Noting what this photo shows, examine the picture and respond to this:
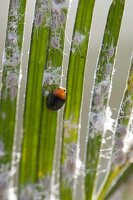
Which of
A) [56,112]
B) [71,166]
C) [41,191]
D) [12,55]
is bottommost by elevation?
[41,191]

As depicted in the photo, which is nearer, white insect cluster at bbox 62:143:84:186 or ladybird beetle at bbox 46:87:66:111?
ladybird beetle at bbox 46:87:66:111

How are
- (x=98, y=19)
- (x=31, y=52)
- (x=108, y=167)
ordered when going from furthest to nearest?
(x=98, y=19) → (x=108, y=167) → (x=31, y=52)

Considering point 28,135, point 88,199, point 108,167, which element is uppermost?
point 28,135

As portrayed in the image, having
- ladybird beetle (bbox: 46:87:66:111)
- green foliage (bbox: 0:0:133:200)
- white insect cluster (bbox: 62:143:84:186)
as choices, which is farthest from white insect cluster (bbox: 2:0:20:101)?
white insect cluster (bbox: 62:143:84:186)

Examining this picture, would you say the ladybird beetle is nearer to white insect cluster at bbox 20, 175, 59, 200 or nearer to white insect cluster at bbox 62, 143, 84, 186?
white insect cluster at bbox 62, 143, 84, 186

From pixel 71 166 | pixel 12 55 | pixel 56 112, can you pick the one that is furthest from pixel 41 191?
pixel 12 55

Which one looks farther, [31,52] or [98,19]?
[98,19]

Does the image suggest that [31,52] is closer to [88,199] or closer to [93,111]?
[93,111]

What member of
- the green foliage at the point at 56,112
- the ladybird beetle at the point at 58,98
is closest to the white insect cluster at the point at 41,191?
the green foliage at the point at 56,112

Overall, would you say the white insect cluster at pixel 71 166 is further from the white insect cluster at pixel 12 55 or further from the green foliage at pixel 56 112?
the white insect cluster at pixel 12 55

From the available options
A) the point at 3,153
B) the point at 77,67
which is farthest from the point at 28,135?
the point at 77,67

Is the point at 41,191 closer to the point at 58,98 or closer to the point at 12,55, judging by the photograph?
the point at 58,98
